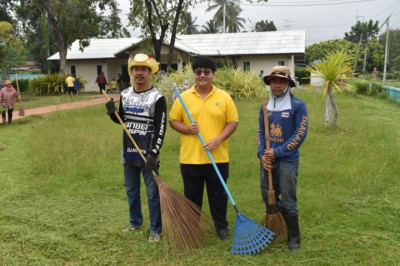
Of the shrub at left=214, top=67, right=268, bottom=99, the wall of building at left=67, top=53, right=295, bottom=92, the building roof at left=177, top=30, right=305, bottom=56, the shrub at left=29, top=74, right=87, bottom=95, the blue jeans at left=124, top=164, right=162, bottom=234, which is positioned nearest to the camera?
the blue jeans at left=124, top=164, right=162, bottom=234

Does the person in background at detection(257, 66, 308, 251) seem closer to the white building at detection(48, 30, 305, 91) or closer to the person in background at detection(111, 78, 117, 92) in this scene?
the white building at detection(48, 30, 305, 91)

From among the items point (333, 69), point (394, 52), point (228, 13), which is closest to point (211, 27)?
point (228, 13)

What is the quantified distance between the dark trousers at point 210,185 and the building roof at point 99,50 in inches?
938

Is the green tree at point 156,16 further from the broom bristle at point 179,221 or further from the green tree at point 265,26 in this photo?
the green tree at point 265,26

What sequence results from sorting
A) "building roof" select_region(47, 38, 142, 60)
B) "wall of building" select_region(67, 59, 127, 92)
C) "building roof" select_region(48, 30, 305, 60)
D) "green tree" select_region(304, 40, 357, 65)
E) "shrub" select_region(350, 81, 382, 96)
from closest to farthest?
"shrub" select_region(350, 81, 382, 96)
"building roof" select_region(48, 30, 305, 60)
"building roof" select_region(47, 38, 142, 60)
"wall of building" select_region(67, 59, 127, 92)
"green tree" select_region(304, 40, 357, 65)

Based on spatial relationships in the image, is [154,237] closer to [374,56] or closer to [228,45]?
[228,45]

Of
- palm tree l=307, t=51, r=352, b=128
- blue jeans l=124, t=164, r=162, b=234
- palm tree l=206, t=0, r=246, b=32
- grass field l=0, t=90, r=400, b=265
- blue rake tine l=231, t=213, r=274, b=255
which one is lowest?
grass field l=0, t=90, r=400, b=265

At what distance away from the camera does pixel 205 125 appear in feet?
10.2

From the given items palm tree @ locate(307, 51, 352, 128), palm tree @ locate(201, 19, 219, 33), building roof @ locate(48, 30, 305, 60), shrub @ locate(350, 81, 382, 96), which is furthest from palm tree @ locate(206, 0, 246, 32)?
palm tree @ locate(307, 51, 352, 128)

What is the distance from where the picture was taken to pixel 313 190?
463 cm

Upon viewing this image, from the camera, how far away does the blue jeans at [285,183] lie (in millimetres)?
3010

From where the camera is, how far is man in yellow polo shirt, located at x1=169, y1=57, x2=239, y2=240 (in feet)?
10.2

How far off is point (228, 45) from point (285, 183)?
82.2ft

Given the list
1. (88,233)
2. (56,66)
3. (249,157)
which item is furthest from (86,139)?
(56,66)
